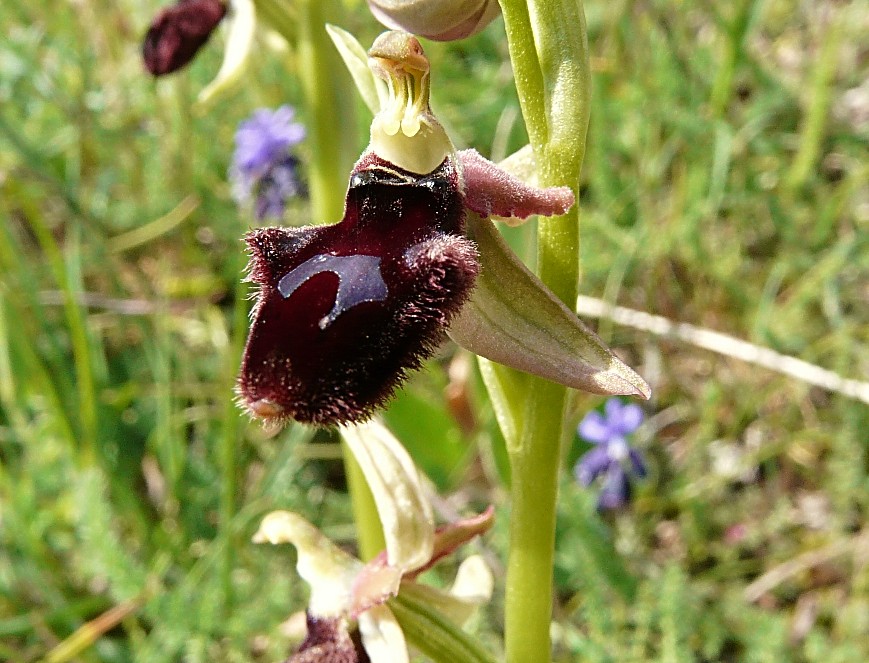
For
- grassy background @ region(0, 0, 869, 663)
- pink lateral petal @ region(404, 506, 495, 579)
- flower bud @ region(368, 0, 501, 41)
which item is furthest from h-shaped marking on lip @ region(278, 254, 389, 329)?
grassy background @ region(0, 0, 869, 663)

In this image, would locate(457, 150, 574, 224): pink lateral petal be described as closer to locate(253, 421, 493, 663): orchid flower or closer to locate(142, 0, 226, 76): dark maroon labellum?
locate(253, 421, 493, 663): orchid flower

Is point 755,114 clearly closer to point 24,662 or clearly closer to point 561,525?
point 561,525

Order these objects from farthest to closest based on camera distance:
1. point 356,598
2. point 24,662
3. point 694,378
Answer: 1. point 694,378
2. point 24,662
3. point 356,598

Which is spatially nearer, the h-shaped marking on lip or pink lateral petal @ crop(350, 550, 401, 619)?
the h-shaped marking on lip

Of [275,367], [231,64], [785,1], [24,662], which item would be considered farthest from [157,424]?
[785,1]

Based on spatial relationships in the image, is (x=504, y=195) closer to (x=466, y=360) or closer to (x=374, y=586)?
(x=374, y=586)

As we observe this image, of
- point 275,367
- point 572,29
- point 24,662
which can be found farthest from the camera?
point 24,662

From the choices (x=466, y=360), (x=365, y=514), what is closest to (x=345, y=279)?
(x=365, y=514)
